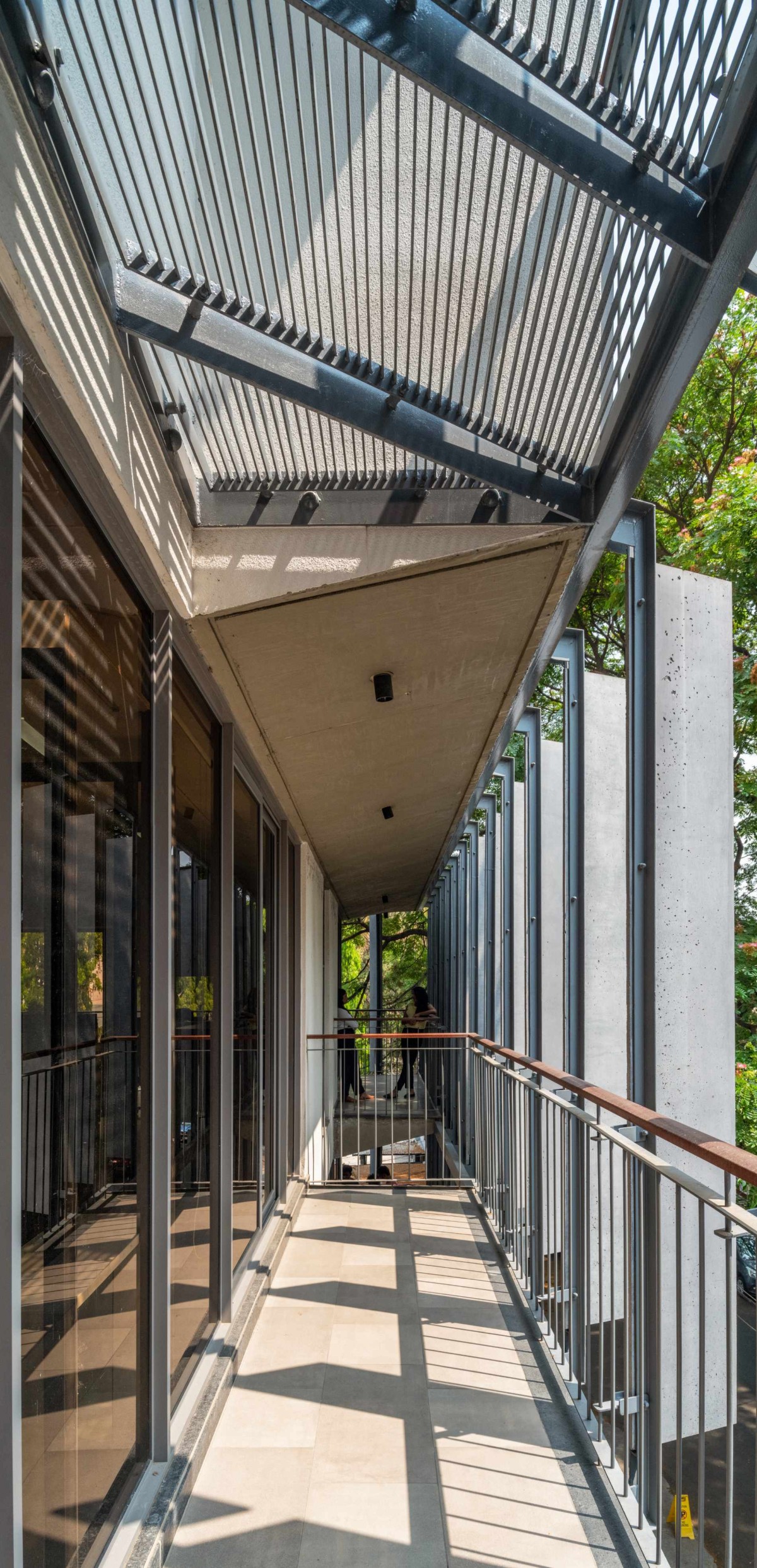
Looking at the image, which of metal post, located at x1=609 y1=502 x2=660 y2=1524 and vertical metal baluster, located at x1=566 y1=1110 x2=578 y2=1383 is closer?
vertical metal baluster, located at x1=566 y1=1110 x2=578 y2=1383

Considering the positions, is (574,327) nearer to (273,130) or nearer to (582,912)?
(273,130)

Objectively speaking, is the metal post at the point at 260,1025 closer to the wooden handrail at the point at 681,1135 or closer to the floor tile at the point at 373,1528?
the wooden handrail at the point at 681,1135

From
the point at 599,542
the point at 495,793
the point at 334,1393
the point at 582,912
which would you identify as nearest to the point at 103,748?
the point at 599,542

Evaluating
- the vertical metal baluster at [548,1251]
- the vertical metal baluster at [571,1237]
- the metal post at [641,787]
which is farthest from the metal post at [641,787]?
the vertical metal baluster at [548,1251]

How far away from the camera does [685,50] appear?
170 centimetres

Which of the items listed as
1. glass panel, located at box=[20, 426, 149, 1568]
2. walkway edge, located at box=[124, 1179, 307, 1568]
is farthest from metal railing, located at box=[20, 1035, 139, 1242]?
walkway edge, located at box=[124, 1179, 307, 1568]

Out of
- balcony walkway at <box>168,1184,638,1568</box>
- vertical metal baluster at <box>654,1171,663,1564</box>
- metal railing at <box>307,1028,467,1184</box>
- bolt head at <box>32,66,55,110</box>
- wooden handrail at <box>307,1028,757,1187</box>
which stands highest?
bolt head at <box>32,66,55,110</box>

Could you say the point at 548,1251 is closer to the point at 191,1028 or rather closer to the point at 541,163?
the point at 191,1028

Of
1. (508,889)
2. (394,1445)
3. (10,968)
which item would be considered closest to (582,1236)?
(394,1445)

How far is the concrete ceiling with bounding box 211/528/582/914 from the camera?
348cm

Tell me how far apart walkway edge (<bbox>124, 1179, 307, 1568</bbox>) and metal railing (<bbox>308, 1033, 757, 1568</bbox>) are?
42.0 inches

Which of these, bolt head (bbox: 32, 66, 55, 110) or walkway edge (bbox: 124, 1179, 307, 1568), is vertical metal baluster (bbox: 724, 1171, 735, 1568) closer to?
walkway edge (bbox: 124, 1179, 307, 1568)

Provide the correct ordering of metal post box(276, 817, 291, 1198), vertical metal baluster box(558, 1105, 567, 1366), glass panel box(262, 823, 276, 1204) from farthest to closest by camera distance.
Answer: metal post box(276, 817, 291, 1198) → glass panel box(262, 823, 276, 1204) → vertical metal baluster box(558, 1105, 567, 1366)

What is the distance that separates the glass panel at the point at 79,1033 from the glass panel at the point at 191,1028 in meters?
0.43
